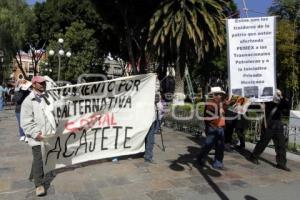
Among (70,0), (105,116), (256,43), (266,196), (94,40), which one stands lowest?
(266,196)

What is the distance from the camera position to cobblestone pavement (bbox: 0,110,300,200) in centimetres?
700

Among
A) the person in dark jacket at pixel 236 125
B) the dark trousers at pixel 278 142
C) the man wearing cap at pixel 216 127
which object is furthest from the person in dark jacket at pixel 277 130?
the person in dark jacket at pixel 236 125

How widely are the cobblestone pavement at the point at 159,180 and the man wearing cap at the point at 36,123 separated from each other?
1.04 ft

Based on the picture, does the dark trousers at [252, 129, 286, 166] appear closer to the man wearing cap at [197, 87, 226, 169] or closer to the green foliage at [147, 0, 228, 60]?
the man wearing cap at [197, 87, 226, 169]

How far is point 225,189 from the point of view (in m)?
7.31

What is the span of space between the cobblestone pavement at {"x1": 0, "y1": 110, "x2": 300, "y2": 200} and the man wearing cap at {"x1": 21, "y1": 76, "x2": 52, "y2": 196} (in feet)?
1.04

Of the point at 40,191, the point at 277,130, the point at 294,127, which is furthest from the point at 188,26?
the point at 40,191

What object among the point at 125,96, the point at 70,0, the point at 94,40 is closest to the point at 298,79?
the point at 94,40

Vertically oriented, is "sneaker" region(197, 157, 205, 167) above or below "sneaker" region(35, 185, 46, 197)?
above

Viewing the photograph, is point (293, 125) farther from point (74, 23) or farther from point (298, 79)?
point (74, 23)

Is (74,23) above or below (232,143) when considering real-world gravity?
above

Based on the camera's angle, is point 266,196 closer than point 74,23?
Yes

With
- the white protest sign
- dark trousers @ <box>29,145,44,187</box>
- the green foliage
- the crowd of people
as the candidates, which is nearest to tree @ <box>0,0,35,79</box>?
the green foliage

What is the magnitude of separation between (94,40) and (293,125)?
3354 cm
